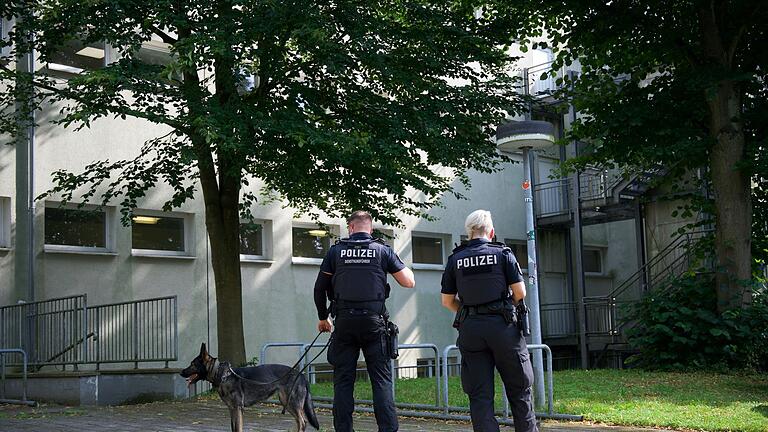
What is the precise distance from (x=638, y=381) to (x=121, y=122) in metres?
11.2

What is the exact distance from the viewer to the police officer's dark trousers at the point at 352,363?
795cm

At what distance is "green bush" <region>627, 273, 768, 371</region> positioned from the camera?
56.8 ft

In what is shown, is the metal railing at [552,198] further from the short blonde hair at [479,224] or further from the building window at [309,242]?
the short blonde hair at [479,224]

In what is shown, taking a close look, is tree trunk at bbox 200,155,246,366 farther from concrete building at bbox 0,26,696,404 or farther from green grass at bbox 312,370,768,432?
green grass at bbox 312,370,768,432

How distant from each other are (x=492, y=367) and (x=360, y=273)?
58.8 inches

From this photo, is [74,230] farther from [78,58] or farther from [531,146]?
[531,146]

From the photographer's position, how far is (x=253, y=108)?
13.4 metres

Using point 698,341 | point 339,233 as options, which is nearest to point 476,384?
point 698,341

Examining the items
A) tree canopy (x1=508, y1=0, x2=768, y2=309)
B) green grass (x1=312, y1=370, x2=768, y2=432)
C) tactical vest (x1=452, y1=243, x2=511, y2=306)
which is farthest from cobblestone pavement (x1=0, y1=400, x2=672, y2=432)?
tree canopy (x1=508, y1=0, x2=768, y2=309)

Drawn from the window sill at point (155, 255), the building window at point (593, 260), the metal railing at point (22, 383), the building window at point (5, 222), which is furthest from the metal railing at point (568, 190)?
the metal railing at point (22, 383)

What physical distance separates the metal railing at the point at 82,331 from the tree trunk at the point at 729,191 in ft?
33.5

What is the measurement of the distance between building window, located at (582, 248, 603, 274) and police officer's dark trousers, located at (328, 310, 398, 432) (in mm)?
22215

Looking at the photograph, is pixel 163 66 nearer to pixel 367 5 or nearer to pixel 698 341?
pixel 367 5

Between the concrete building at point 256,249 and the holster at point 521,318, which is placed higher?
the concrete building at point 256,249
